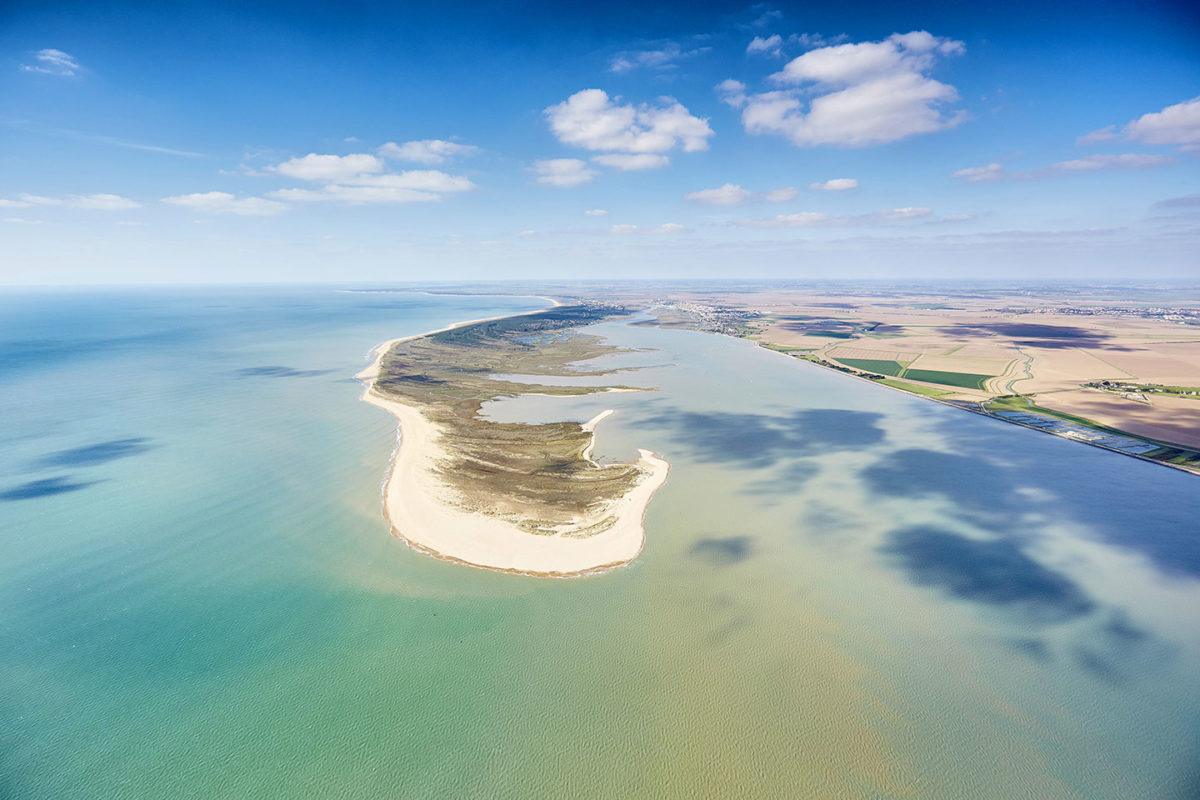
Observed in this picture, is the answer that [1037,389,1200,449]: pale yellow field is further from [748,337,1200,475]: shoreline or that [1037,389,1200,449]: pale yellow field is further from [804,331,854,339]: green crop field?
[804,331,854,339]: green crop field

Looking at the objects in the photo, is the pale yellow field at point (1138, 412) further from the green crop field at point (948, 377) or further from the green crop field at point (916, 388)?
the green crop field at point (916, 388)

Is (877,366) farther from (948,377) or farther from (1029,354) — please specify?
(1029,354)

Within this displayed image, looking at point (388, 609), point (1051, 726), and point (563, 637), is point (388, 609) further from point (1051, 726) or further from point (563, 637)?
point (1051, 726)

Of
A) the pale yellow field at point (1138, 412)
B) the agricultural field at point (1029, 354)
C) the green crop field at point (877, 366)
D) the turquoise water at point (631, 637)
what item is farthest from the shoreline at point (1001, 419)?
the green crop field at point (877, 366)

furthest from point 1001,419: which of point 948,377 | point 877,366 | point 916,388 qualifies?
point 877,366

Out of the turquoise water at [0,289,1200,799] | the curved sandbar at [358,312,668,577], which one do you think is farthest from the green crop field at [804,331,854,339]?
the curved sandbar at [358,312,668,577]
